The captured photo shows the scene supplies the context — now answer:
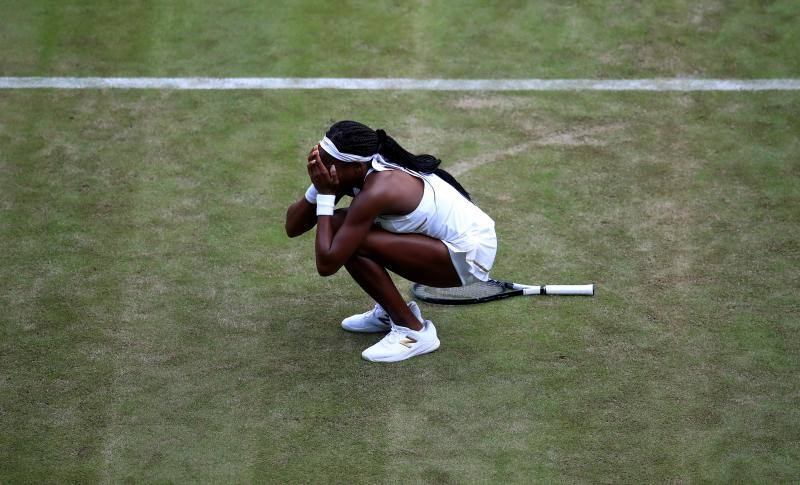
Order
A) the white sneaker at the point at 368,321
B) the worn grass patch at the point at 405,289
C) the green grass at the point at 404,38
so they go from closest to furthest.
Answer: the worn grass patch at the point at 405,289, the white sneaker at the point at 368,321, the green grass at the point at 404,38

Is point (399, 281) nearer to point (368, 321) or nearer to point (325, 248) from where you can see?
point (368, 321)

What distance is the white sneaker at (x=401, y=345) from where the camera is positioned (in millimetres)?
5797

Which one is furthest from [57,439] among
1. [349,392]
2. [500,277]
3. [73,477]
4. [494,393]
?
[500,277]

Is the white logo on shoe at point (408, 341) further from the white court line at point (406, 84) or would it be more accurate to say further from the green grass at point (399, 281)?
the white court line at point (406, 84)

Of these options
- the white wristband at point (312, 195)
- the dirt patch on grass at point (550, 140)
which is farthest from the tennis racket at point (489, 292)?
the dirt patch on grass at point (550, 140)

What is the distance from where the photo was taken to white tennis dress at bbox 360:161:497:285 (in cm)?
566

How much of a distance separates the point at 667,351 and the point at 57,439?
10.9ft

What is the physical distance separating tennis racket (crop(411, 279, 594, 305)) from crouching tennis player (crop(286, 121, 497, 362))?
35cm

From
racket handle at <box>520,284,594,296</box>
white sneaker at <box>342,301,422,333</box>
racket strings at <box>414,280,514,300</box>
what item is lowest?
white sneaker at <box>342,301,422,333</box>

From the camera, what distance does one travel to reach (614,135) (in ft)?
25.2

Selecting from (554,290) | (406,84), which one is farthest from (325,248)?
(406,84)

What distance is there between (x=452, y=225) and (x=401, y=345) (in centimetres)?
74

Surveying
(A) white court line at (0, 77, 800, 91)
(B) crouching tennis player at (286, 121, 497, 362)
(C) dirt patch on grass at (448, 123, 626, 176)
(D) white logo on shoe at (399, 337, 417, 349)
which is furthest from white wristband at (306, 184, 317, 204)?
(A) white court line at (0, 77, 800, 91)

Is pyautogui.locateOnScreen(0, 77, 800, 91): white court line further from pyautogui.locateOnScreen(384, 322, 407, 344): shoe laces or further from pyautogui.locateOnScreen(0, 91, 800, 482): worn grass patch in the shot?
pyautogui.locateOnScreen(384, 322, 407, 344): shoe laces
